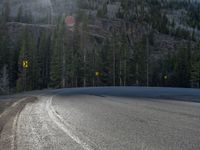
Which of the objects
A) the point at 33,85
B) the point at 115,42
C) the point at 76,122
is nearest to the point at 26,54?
the point at 33,85

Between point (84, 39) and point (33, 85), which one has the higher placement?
point (84, 39)

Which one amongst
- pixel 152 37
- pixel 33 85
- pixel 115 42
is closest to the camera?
pixel 33 85

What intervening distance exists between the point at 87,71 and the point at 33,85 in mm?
12036

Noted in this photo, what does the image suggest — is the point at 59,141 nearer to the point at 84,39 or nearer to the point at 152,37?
the point at 84,39

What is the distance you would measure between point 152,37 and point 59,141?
149906 mm

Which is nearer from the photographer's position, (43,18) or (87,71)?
(87,71)

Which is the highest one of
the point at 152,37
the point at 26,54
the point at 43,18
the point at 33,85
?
the point at 43,18

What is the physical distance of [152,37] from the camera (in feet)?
499

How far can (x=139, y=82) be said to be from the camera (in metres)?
73.8

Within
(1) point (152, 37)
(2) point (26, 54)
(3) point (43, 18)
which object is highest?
(3) point (43, 18)

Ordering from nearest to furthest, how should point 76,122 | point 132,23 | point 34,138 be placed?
1. point 34,138
2. point 76,122
3. point 132,23

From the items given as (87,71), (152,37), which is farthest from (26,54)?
(152,37)

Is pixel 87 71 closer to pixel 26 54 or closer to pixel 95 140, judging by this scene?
pixel 26 54

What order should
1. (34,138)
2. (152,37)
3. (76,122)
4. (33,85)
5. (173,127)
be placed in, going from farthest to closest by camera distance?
(152,37) < (33,85) < (76,122) < (173,127) < (34,138)
